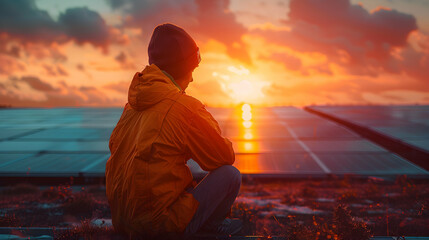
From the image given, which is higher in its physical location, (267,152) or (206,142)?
(206,142)

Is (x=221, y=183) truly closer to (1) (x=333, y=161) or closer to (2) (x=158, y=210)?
(2) (x=158, y=210)

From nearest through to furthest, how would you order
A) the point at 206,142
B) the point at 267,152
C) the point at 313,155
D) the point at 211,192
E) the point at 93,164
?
the point at 206,142
the point at 211,192
the point at 93,164
the point at 313,155
the point at 267,152

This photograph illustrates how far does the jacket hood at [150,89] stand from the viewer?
2199 mm

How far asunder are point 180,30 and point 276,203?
3671 mm

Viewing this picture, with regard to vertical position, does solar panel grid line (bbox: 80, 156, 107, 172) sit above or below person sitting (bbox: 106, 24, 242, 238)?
below

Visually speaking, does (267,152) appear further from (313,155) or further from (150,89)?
(150,89)

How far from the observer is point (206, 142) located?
2336 mm

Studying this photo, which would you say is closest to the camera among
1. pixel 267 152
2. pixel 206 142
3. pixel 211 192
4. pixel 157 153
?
pixel 157 153

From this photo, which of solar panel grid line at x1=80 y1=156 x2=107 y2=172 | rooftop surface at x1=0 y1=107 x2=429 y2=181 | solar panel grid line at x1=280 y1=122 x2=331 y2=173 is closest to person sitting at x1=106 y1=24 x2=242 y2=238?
rooftop surface at x1=0 y1=107 x2=429 y2=181

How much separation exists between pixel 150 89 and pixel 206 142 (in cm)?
53

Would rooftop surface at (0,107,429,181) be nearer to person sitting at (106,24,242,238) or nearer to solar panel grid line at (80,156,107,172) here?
solar panel grid line at (80,156,107,172)

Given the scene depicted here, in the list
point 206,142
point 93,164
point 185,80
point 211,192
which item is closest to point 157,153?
point 206,142

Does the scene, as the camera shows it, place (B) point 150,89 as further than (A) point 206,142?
No

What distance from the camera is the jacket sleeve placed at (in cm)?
228
